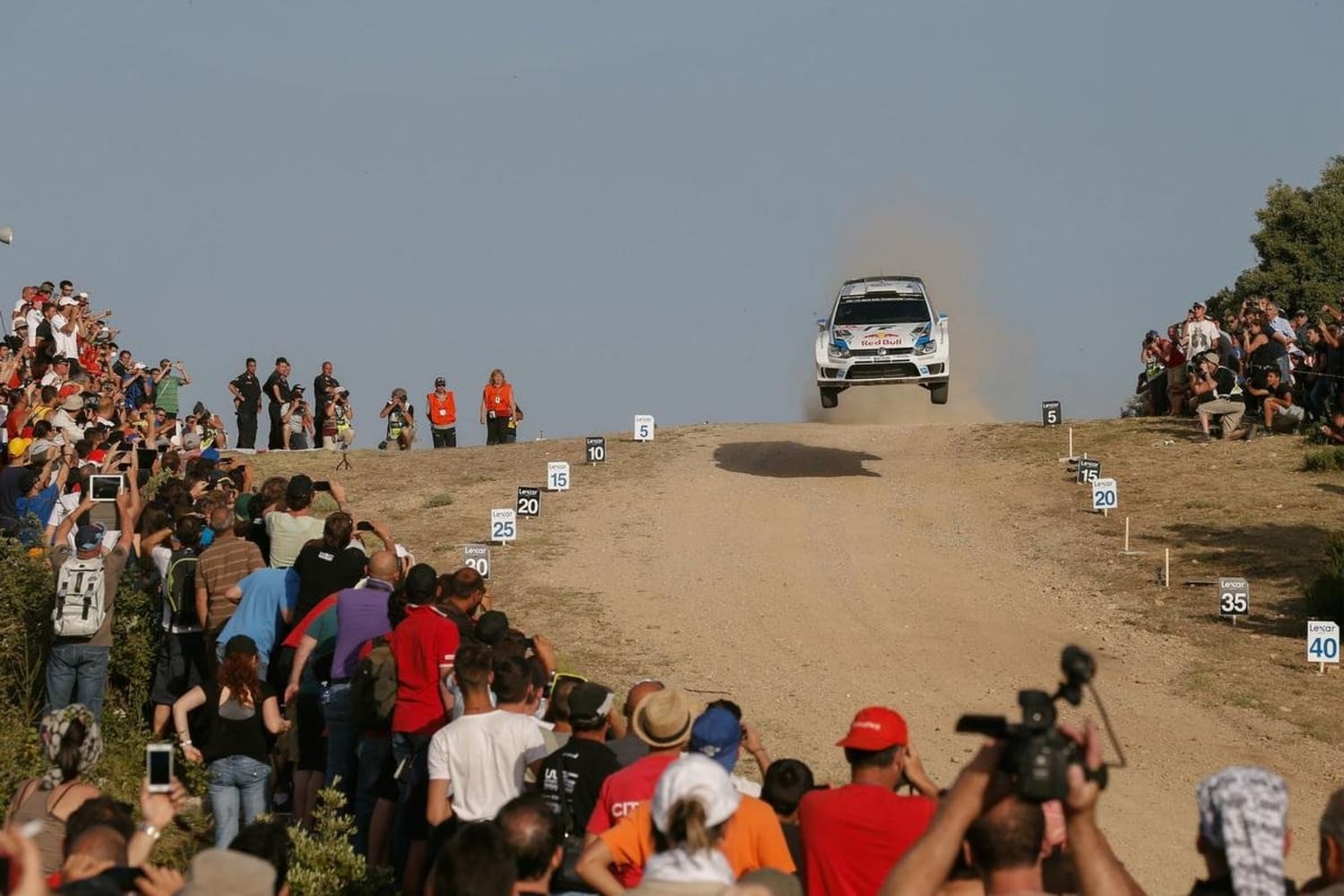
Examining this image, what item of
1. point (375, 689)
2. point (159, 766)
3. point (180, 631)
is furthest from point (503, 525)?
point (159, 766)

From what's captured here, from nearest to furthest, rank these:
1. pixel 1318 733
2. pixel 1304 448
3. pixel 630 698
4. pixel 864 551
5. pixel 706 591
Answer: pixel 630 698
pixel 1318 733
pixel 706 591
pixel 864 551
pixel 1304 448

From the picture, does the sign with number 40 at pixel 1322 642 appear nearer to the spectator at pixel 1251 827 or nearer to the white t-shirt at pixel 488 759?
the white t-shirt at pixel 488 759

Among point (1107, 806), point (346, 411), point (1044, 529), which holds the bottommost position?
point (1107, 806)

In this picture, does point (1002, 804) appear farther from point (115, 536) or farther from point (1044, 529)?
point (1044, 529)

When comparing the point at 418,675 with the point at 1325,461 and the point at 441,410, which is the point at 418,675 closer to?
the point at 1325,461

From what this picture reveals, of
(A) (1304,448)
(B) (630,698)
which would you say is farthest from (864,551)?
(B) (630,698)

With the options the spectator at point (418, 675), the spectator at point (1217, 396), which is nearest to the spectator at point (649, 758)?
the spectator at point (418, 675)

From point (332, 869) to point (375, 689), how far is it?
3.57ft

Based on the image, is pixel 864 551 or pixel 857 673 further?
pixel 864 551

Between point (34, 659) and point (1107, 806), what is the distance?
8.93 m

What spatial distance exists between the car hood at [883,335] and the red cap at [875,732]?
20638mm

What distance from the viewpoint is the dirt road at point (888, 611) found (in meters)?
15.6

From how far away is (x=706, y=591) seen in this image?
70.5 ft

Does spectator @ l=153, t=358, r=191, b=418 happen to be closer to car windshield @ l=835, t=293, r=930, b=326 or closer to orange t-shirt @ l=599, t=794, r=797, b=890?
car windshield @ l=835, t=293, r=930, b=326
